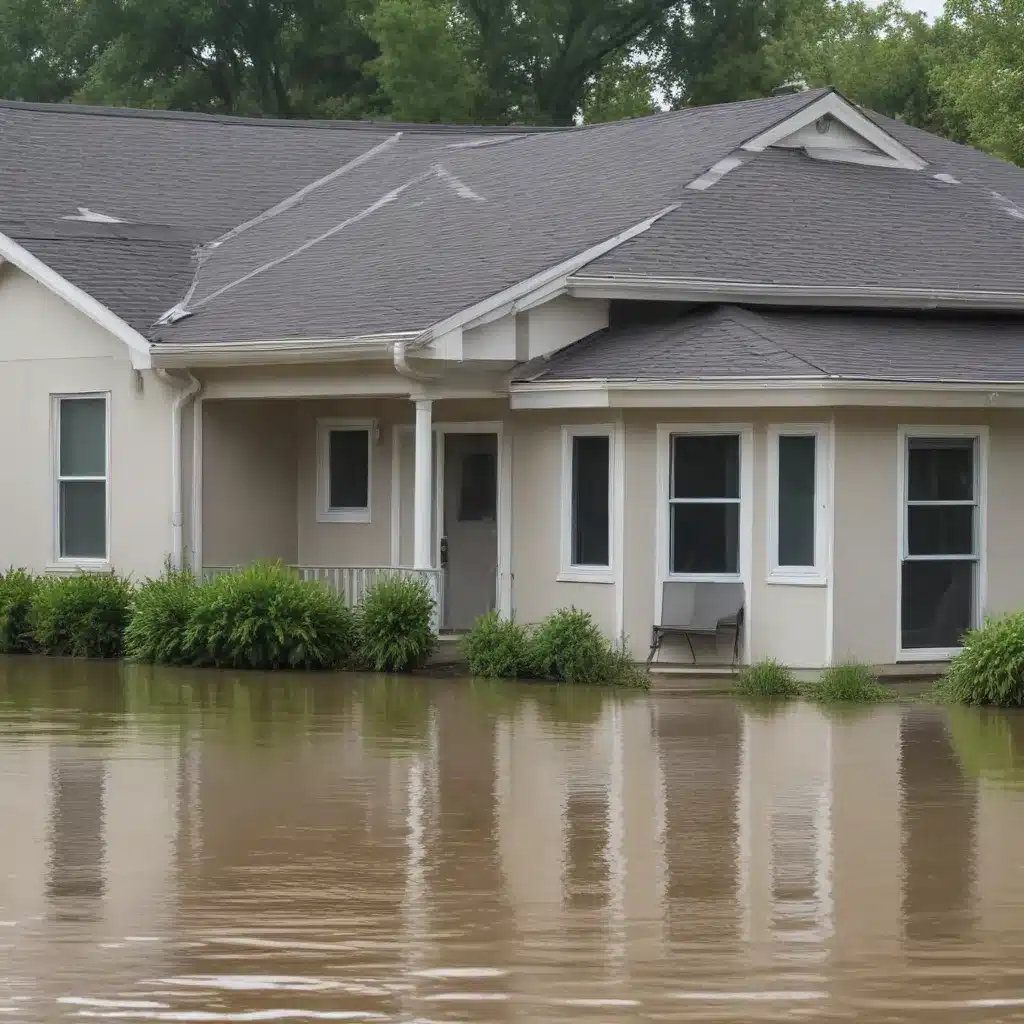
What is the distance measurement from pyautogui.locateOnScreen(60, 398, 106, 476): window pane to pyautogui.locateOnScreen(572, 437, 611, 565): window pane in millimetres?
5978

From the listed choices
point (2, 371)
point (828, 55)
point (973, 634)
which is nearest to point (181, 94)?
point (828, 55)

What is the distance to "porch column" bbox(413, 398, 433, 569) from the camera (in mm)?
20469

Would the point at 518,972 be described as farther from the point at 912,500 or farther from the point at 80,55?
the point at 80,55

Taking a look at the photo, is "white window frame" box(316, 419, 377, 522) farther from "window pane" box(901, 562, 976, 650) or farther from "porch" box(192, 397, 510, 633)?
"window pane" box(901, 562, 976, 650)

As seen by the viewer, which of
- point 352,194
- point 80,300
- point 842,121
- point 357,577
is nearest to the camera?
point 357,577

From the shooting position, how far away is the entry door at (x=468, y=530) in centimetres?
2244

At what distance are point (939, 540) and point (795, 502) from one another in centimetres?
149

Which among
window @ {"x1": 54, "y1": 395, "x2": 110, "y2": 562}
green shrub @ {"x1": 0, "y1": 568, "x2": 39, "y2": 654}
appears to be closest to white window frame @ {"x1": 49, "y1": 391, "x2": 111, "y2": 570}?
window @ {"x1": 54, "y1": 395, "x2": 110, "y2": 562}

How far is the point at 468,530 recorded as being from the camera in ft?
74.4

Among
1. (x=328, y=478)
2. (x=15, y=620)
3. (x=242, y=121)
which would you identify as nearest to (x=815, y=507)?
(x=328, y=478)

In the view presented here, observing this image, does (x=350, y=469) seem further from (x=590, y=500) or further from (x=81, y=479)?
(x=590, y=500)

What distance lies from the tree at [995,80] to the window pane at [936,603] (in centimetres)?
2257

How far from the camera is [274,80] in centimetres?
5212

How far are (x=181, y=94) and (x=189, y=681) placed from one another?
112 ft
